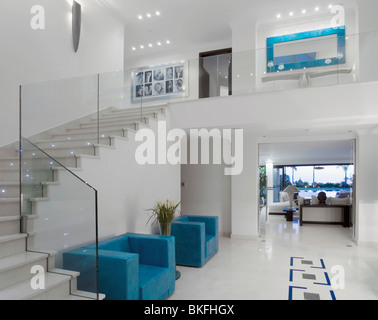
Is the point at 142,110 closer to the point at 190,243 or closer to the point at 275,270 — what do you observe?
the point at 190,243

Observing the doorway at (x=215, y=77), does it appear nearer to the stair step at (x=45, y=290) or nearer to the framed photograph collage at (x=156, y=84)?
the framed photograph collage at (x=156, y=84)

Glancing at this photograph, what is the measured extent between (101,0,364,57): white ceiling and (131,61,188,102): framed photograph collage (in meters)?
1.84

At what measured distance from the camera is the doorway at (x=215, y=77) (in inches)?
223

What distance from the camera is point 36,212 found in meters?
2.74

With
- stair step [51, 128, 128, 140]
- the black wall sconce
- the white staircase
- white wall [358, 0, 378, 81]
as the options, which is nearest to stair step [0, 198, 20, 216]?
the white staircase

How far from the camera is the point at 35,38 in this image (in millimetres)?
5078

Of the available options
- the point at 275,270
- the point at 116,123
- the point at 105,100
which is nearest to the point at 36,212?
the point at 116,123

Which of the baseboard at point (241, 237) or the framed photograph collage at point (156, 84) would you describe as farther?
the baseboard at point (241, 237)

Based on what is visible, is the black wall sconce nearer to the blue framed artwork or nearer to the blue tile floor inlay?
the blue framed artwork

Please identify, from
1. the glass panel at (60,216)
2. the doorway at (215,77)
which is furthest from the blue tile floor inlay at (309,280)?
the doorway at (215,77)

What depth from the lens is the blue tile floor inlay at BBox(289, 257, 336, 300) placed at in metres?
3.49

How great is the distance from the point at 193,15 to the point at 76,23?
323cm

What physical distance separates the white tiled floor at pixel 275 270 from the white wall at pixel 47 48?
11.1 ft

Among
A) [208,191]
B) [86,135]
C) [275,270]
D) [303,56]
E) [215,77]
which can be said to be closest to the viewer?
[86,135]
